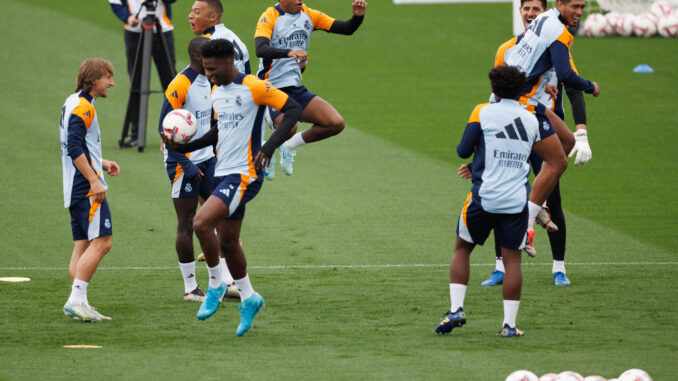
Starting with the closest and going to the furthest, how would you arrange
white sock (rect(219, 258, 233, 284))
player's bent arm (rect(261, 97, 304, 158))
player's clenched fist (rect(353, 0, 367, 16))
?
player's bent arm (rect(261, 97, 304, 158)) < white sock (rect(219, 258, 233, 284)) < player's clenched fist (rect(353, 0, 367, 16))

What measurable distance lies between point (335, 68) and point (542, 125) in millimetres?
14300

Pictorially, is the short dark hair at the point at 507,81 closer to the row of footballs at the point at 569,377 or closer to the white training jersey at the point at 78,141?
the row of footballs at the point at 569,377

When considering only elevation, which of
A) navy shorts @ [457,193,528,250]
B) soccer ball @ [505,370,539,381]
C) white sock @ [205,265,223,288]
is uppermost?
navy shorts @ [457,193,528,250]

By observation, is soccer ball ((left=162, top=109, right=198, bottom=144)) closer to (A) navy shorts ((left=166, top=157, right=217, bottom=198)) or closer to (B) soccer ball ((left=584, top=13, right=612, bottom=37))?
(A) navy shorts ((left=166, top=157, right=217, bottom=198))

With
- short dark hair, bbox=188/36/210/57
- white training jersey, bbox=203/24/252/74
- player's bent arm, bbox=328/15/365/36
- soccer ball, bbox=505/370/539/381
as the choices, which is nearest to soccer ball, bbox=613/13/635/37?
player's bent arm, bbox=328/15/365/36

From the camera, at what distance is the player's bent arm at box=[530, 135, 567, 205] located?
28.2 feet

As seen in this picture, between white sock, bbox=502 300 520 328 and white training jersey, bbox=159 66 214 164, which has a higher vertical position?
white training jersey, bbox=159 66 214 164

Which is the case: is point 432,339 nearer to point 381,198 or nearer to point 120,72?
point 381,198

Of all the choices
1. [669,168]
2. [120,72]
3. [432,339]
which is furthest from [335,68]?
[432,339]

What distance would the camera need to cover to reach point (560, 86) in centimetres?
934

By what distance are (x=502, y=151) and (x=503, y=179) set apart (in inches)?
7.7

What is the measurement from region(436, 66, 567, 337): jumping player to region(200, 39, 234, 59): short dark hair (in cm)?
179

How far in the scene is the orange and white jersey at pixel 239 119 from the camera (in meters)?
7.61

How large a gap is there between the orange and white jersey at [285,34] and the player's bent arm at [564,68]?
2236mm
